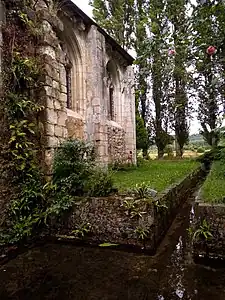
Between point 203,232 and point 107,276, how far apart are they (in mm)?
1602

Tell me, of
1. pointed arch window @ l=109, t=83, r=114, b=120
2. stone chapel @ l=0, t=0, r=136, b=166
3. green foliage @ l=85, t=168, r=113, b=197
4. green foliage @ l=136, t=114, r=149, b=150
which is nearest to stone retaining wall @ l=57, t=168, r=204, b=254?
green foliage @ l=85, t=168, r=113, b=197

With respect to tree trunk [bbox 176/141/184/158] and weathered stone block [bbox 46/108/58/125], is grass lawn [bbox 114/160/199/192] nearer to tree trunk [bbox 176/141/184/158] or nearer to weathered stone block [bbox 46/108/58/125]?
weathered stone block [bbox 46/108/58/125]

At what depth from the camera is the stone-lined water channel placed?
10.5ft

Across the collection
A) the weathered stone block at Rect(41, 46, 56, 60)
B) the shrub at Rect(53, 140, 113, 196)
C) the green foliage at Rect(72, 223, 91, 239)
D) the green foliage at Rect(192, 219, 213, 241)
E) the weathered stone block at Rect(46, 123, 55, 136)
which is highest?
the weathered stone block at Rect(41, 46, 56, 60)

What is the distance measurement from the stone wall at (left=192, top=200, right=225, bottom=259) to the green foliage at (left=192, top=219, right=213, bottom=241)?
0.08 ft

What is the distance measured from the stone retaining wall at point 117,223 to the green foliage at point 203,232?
82 centimetres

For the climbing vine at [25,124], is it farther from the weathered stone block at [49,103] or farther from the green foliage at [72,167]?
the green foliage at [72,167]

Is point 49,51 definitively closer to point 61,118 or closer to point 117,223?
point 61,118

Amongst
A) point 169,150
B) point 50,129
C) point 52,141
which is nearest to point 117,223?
point 52,141

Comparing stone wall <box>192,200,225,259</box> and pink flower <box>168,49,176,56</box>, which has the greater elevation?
pink flower <box>168,49,176,56</box>

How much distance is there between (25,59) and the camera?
5418mm

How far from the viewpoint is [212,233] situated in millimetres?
4074

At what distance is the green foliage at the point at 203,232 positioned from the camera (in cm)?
405

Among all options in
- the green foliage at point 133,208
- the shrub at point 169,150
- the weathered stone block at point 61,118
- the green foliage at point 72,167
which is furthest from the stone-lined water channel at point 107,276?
the shrub at point 169,150
